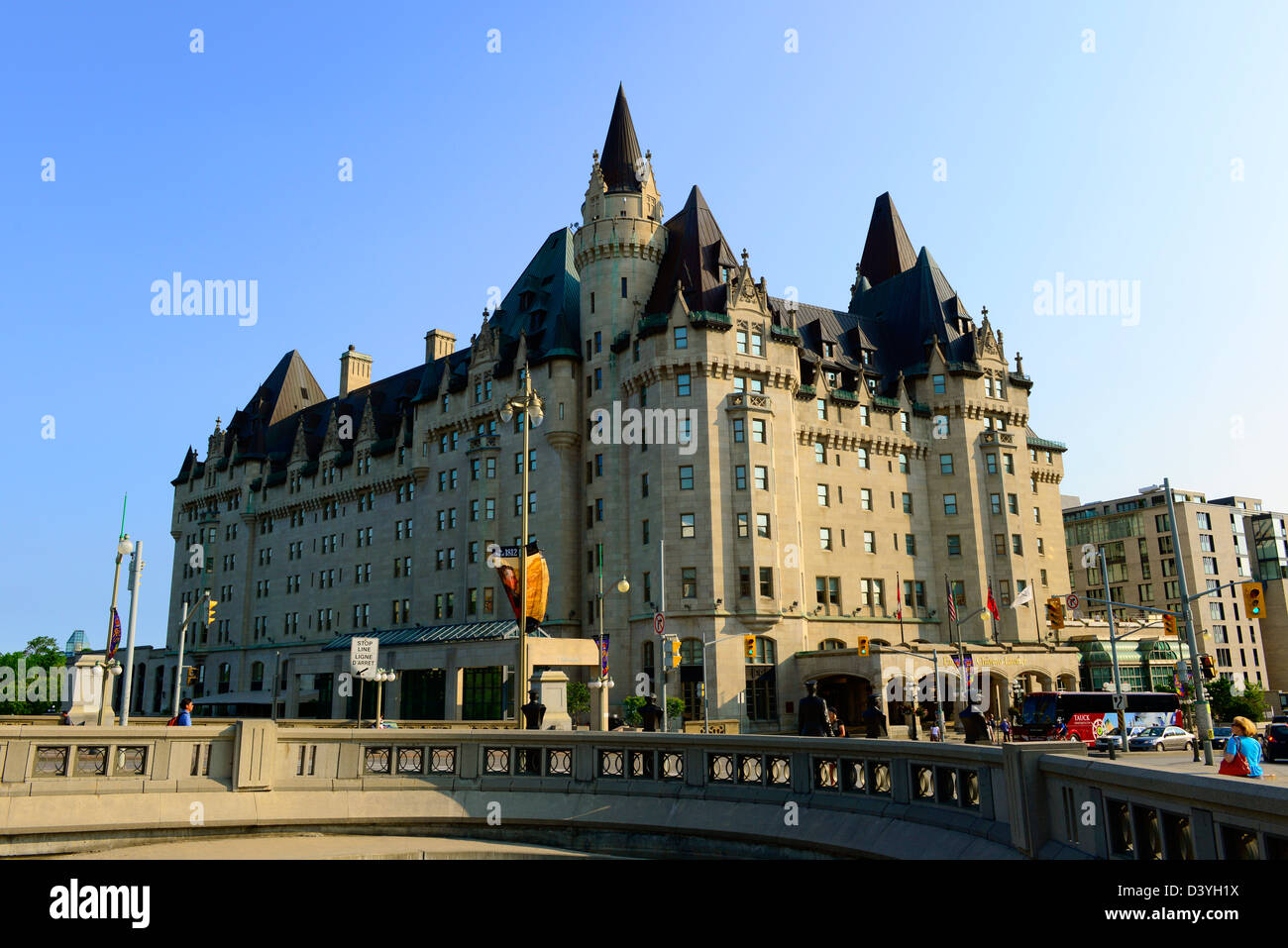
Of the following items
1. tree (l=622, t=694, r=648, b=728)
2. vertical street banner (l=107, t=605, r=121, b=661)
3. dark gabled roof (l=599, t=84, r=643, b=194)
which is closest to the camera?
vertical street banner (l=107, t=605, r=121, b=661)

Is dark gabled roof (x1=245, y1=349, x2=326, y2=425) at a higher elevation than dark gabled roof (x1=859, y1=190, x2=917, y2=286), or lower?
lower

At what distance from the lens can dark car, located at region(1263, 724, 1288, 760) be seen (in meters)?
38.0

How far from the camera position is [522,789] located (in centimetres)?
1545

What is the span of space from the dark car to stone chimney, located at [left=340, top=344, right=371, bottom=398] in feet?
276

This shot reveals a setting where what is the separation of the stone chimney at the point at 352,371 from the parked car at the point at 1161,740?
78.5 meters

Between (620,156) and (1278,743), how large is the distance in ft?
166

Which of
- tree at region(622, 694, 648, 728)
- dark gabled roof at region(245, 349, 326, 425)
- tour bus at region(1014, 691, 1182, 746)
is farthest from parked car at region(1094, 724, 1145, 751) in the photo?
dark gabled roof at region(245, 349, 326, 425)

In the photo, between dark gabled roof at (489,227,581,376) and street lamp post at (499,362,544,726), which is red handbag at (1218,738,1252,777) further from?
dark gabled roof at (489,227,581,376)

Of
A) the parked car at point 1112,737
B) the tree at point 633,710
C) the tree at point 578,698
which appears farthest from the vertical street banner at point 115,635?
the parked car at point 1112,737

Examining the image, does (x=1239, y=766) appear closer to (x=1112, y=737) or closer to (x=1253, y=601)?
(x=1112, y=737)

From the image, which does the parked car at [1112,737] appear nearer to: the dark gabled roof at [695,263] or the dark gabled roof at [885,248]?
the dark gabled roof at [695,263]

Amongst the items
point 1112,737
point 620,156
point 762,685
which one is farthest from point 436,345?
point 1112,737

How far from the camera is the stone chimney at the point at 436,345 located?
88.4 meters
